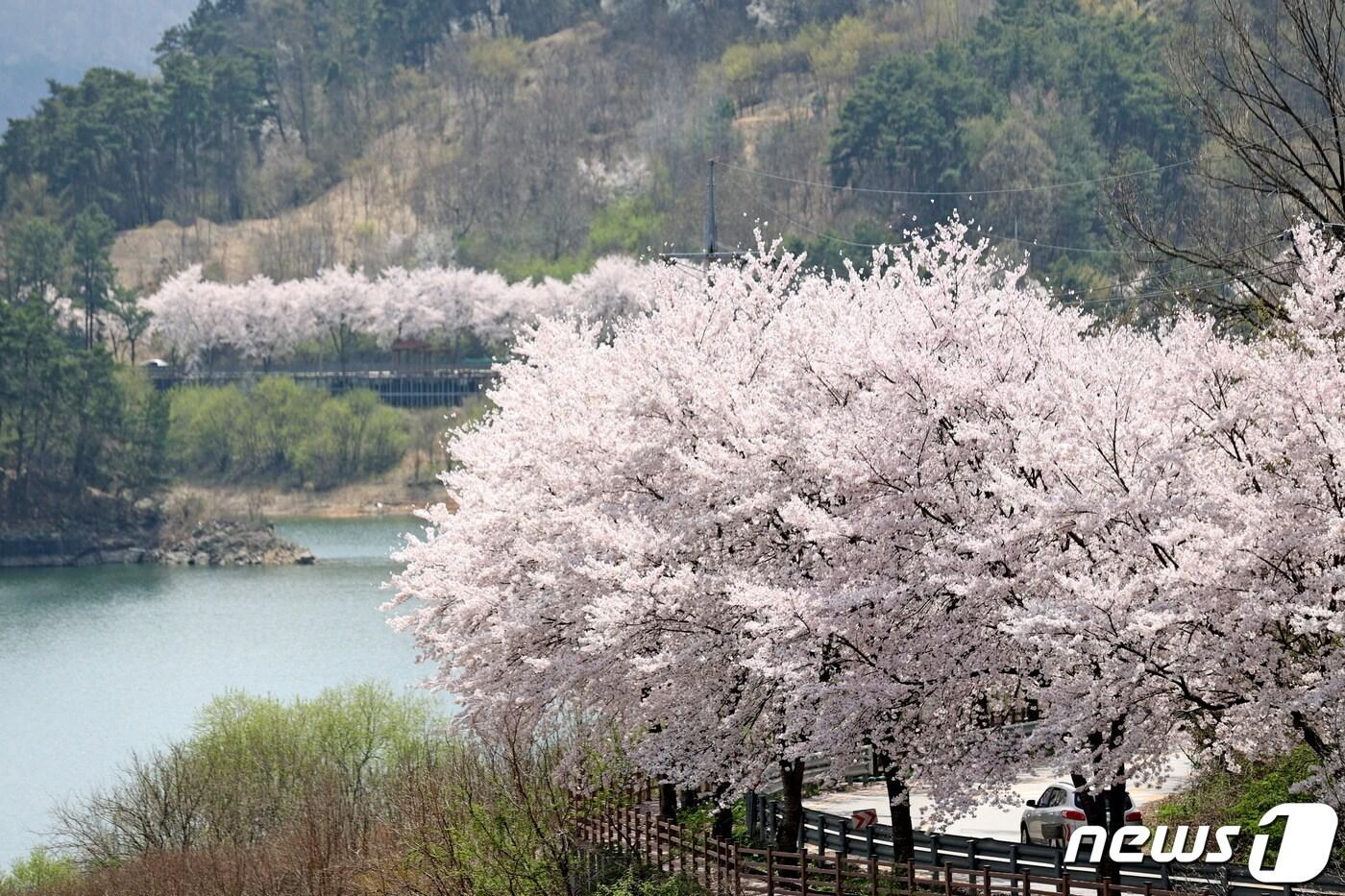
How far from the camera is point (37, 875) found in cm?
4431

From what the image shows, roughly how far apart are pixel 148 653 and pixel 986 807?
53.4 m

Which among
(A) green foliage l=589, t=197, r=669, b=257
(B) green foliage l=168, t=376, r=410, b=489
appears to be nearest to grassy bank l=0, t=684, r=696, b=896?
(B) green foliage l=168, t=376, r=410, b=489

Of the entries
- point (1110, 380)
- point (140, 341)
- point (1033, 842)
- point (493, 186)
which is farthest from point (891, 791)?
point (493, 186)

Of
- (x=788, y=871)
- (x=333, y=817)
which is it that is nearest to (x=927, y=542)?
(x=788, y=871)

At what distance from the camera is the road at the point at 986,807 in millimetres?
34719

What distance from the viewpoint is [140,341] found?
581ft

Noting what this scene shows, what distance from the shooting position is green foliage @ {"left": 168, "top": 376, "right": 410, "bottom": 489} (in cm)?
15038

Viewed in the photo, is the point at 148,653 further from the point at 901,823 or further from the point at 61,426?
the point at 901,823

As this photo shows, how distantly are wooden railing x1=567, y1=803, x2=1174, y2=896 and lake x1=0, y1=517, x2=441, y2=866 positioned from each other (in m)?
12.5

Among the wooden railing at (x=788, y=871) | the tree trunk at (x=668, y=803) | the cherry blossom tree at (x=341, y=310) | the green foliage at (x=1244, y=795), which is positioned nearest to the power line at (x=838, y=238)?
the cherry blossom tree at (x=341, y=310)

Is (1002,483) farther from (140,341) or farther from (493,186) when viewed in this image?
(493,186)

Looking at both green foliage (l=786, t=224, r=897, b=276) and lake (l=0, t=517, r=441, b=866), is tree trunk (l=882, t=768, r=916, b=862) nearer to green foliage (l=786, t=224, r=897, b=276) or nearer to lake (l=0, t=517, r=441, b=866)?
lake (l=0, t=517, r=441, b=866)

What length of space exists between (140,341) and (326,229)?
27663 millimetres

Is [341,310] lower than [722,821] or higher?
higher
